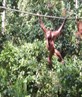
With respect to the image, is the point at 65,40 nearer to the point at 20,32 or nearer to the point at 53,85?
the point at 20,32

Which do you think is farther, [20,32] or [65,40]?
[20,32]

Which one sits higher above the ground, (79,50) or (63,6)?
(63,6)


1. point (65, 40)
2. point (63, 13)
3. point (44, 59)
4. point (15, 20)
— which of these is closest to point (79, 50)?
point (65, 40)

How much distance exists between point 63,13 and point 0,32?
2079 mm

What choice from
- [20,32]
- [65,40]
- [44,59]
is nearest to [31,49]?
[44,59]

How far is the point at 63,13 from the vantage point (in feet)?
37.5

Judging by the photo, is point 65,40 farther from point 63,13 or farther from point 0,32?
point 0,32

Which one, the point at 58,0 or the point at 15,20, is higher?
the point at 58,0

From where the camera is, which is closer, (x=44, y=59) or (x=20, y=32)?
(x=44, y=59)

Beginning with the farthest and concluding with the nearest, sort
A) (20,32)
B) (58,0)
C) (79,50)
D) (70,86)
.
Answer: (58,0)
(20,32)
(79,50)
(70,86)

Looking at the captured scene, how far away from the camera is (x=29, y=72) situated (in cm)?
896

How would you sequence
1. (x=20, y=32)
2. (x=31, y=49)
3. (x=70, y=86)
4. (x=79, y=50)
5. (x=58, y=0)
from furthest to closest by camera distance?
(x=58, y=0)
(x=20, y=32)
(x=79, y=50)
(x=31, y=49)
(x=70, y=86)

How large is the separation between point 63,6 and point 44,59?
3697 millimetres

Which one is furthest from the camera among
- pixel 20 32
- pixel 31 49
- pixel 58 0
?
pixel 58 0
